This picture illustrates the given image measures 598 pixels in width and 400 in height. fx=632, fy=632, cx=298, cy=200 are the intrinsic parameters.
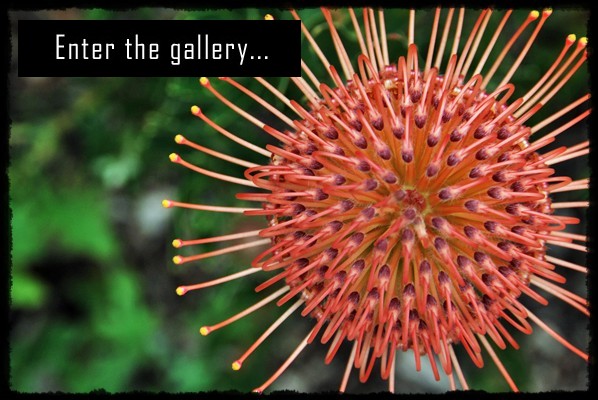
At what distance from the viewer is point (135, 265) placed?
3.66 m

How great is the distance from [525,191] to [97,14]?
1.75 m

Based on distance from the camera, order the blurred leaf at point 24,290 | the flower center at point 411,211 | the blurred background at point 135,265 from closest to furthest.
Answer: the flower center at point 411,211
the blurred background at point 135,265
the blurred leaf at point 24,290

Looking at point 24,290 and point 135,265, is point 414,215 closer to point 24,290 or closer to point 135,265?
point 24,290

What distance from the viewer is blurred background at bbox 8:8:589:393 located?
283 centimetres

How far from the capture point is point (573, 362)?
10.8ft

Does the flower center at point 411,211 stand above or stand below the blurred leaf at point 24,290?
above

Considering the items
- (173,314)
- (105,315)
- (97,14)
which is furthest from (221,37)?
(173,314)

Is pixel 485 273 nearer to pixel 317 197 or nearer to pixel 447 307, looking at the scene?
pixel 447 307

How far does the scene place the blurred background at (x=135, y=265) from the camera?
2832mm

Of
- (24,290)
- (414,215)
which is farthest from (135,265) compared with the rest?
(414,215)

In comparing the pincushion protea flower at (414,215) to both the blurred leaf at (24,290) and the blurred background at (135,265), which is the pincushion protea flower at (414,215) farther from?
the blurred leaf at (24,290)

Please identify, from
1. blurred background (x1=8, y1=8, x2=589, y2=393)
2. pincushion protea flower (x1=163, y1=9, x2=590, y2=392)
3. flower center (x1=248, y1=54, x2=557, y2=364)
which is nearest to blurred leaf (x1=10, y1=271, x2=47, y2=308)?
blurred background (x1=8, y1=8, x2=589, y2=393)

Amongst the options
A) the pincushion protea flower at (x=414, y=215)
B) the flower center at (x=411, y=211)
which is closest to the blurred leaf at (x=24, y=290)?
the pincushion protea flower at (x=414, y=215)

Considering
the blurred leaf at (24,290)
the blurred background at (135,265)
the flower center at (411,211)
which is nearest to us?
the flower center at (411,211)
